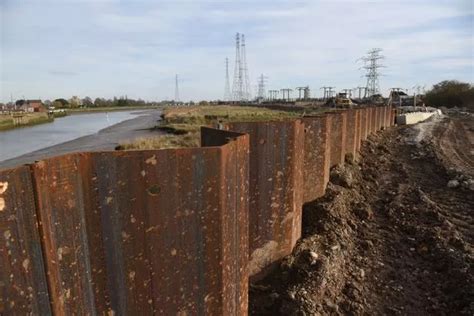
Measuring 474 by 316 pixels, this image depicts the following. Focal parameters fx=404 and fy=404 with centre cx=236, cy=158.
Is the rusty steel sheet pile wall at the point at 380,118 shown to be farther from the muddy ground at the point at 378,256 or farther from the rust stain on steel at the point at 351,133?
the muddy ground at the point at 378,256

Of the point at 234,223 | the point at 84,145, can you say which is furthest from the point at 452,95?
the point at 234,223

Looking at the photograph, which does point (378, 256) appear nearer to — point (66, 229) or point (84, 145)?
point (66, 229)

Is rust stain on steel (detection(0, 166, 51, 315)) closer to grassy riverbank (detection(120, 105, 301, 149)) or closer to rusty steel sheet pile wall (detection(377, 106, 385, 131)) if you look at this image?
grassy riverbank (detection(120, 105, 301, 149))

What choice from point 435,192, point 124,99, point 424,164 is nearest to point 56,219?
point 435,192

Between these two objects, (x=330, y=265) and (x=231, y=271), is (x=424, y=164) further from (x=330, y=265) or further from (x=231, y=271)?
(x=231, y=271)

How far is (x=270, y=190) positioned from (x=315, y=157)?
1833 millimetres

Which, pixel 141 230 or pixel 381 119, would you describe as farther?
pixel 381 119

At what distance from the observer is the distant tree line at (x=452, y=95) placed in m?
62.5

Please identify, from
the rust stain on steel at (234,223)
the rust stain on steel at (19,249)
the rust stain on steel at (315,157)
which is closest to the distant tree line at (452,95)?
the rust stain on steel at (315,157)

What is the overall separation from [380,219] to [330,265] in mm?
2310

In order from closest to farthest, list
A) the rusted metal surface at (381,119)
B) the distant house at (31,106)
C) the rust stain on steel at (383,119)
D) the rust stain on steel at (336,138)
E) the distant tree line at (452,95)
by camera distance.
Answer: the rust stain on steel at (336,138)
the rusted metal surface at (381,119)
the rust stain on steel at (383,119)
the distant tree line at (452,95)
the distant house at (31,106)

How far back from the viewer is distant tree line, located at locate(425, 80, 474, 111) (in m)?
62.5

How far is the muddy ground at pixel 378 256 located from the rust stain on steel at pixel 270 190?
0.67ft

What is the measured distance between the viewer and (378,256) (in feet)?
16.1
